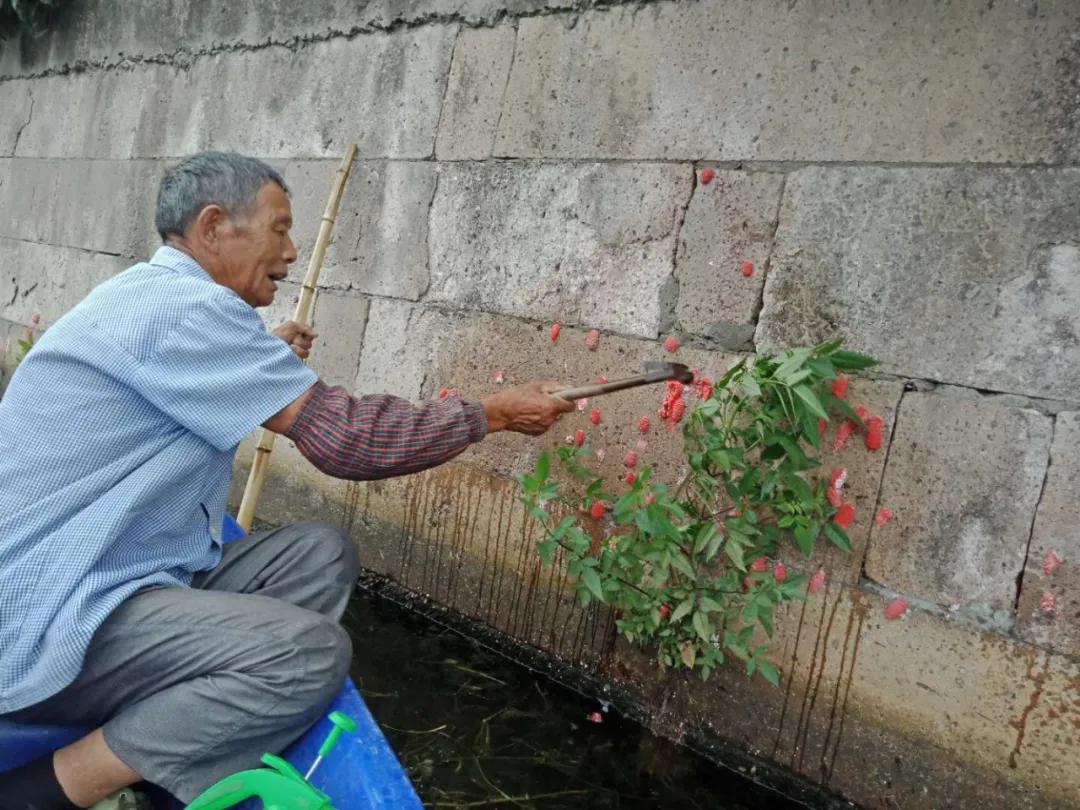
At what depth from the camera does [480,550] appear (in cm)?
398

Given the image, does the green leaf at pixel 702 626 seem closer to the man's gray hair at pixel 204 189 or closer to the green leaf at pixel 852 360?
the green leaf at pixel 852 360

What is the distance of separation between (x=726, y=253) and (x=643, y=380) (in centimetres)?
67

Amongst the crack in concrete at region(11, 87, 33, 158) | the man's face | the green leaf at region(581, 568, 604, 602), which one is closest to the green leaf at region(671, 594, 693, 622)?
the green leaf at region(581, 568, 604, 602)

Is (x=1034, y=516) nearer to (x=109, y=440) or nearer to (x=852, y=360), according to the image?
(x=852, y=360)

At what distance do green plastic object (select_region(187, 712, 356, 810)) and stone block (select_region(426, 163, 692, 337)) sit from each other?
1.94m

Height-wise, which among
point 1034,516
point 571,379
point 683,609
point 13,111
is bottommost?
point 683,609

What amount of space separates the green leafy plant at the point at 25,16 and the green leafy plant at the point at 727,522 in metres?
6.25

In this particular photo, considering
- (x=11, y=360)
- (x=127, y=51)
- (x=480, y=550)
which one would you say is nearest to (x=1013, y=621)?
(x=480, y=550)

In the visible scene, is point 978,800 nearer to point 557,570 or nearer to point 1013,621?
point 1013,621

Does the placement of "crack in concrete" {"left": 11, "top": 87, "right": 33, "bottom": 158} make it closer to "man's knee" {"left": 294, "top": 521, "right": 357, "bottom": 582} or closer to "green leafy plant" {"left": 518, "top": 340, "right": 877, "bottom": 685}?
"green leafy plant" {"left": 518, "top": 340, "right": 877, "bottom": 685}

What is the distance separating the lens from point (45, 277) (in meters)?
7.17

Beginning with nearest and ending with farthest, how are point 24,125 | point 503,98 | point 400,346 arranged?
point 503,98 → point 400,346 → point 24,125

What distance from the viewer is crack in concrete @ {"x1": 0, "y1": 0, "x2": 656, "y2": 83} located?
12.5 feet

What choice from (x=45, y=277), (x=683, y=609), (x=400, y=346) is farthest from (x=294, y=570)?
(x=45, y=277)
